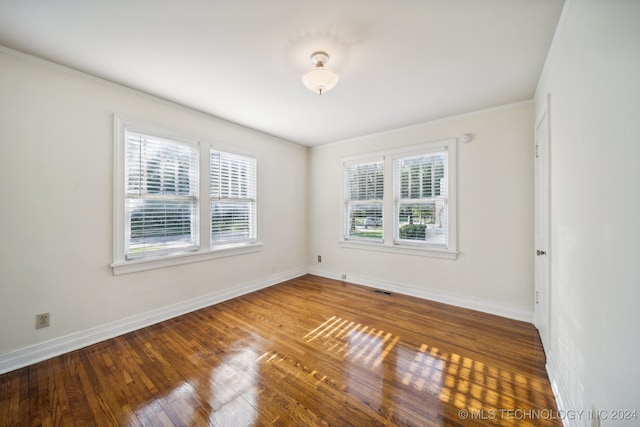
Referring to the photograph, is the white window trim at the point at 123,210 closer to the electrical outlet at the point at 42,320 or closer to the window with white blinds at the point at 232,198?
the window with white blinds at the point at 232,198

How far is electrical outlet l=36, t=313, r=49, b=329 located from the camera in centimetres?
216

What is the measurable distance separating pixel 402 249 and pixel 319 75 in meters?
2.87

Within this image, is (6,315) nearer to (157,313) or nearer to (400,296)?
(157,313)

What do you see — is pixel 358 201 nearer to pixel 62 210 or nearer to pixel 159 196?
pixel 159 196

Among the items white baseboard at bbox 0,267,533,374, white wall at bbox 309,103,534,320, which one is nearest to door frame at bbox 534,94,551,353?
white wall at bbox 309,103,534,320

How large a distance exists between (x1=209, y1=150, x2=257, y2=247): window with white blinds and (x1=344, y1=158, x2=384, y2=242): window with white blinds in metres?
1.73

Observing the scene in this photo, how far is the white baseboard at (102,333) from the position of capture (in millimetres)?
2061

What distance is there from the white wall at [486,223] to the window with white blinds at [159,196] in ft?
9.91

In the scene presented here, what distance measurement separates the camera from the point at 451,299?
3455 millimetres

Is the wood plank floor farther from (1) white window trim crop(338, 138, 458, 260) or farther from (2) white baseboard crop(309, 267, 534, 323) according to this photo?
(1) white window trim crop(338, 138, 458, 260)

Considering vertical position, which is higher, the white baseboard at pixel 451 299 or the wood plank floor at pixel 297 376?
the white baseboard at pixel 451 299

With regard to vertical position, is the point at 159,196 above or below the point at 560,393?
above

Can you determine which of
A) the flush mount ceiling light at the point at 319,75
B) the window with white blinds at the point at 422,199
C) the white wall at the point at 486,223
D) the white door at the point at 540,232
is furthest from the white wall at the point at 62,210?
the white door at the point at 540,232

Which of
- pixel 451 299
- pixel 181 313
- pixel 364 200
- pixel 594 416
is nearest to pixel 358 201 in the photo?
pixel 364 200
